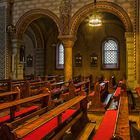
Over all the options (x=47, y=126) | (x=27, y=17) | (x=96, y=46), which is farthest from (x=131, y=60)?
(x=47, y=126)

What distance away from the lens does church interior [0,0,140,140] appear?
16.7ft

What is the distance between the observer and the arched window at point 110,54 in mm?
20891

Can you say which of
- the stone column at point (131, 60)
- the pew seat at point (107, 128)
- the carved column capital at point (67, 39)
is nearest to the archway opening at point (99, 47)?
the carved column capital at point (67, 39)

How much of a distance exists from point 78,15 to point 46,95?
29.1ft

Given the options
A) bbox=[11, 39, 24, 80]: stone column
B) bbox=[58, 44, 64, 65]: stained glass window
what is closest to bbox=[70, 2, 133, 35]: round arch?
bbox=[11, 39, 24, 80]: stone column

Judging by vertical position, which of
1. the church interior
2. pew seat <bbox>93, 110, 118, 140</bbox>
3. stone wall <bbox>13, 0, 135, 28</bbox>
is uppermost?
stone wall <bbox>13, 0, 135, 28</bbox>

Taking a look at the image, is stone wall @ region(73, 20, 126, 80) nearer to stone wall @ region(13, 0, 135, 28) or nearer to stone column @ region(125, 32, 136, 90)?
stone wall @ region(13, 0, 135, 28)

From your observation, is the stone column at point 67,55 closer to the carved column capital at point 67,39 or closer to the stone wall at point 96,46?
the carved column capital at point 67,39

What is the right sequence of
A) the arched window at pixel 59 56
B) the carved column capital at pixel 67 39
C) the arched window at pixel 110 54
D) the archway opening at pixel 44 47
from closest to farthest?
the carved column capital at pixel 67 39
the arched window at pixel 110 54
the archway opening at pixel 44 47
the arched window at pixel 59 56

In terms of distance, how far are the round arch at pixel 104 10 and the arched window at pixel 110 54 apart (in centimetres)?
Answer: 647

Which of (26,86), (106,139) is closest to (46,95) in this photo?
(106,139)

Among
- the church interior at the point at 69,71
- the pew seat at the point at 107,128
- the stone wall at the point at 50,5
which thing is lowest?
the pew seat at the point at 107,128

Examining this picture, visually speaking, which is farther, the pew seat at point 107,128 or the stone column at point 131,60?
the stone column at point 131,60

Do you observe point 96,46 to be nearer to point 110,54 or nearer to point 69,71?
point 110,54
